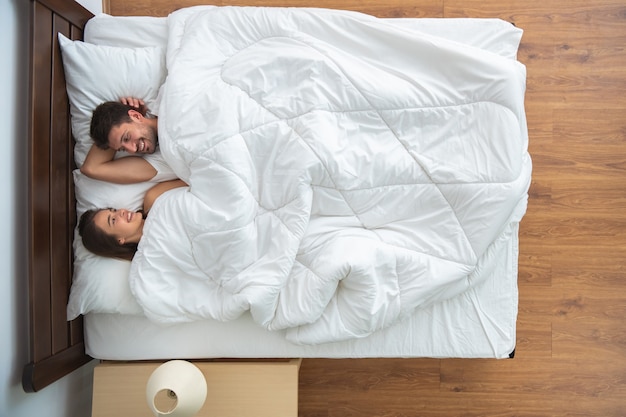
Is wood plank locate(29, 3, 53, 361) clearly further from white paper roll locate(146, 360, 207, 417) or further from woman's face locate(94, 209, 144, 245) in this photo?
white paper roll locate(146, 360, 207, 417)

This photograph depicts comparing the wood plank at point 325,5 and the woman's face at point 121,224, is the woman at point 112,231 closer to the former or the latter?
the woman's face at point 121,224

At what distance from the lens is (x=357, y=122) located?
1420 mm

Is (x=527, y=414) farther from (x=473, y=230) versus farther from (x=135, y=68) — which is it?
(x=135, y=68)

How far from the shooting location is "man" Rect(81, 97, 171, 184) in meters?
1.43

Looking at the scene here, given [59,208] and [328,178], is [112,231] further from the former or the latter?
[328,178]

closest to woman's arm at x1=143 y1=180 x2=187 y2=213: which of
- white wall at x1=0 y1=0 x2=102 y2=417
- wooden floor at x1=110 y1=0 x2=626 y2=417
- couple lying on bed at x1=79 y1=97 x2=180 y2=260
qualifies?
couple lying on bed at x1=79 y1=97 x2=180 y2=260

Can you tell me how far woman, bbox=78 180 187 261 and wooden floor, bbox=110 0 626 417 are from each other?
33.0 inches

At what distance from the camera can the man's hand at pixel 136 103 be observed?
1495 mm

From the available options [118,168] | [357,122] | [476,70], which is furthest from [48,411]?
[476,70]

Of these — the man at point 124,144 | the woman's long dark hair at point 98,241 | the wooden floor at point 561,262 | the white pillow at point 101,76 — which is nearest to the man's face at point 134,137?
the man at point 124,144

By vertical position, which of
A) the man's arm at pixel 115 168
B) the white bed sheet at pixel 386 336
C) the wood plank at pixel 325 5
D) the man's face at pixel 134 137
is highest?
the wood plank at pixel 325 5

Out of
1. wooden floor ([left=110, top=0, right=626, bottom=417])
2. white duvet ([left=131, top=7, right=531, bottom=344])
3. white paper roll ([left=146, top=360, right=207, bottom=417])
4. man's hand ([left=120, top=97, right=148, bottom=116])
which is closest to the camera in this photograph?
white paper roll ([left=146, top=360, right=207, bottom=417])

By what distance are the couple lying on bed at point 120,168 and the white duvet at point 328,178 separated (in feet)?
0.24

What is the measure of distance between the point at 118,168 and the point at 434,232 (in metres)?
0.94
